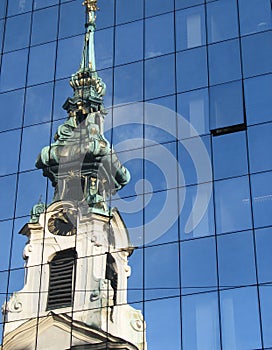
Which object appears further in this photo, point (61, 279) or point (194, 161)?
point (61, 279)

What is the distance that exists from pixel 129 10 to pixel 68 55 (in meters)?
2.59

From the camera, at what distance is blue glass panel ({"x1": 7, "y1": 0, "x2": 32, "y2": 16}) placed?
1561 inches

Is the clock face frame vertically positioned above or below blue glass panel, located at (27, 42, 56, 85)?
below

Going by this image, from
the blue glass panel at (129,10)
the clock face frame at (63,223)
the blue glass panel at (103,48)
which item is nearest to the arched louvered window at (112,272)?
the clock face frame at (63,223)

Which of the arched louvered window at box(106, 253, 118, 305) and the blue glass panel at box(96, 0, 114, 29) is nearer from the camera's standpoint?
the arched louvered window at box(106, 253, 118, 305)

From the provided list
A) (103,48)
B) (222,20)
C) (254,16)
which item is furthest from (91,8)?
(254,16)

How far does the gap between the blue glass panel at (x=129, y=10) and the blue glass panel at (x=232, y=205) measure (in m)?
7.48

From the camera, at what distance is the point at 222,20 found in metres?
35.6

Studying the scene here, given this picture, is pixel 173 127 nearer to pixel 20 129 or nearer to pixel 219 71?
pixel 219 71

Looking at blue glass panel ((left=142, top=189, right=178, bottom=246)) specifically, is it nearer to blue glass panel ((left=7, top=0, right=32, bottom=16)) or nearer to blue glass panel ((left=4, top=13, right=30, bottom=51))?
blue glass panel ((left=4, top=13, right=30, bottom=51))

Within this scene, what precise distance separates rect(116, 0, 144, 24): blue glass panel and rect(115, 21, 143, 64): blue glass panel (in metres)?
0.27

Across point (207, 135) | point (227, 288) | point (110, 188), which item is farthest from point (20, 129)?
point (227, 288)

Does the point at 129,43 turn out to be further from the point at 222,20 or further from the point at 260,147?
the point at 260,147

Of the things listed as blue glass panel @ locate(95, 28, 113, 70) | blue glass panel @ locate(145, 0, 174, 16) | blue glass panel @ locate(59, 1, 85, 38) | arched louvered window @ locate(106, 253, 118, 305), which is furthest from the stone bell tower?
blue glass panel @ locate(145, 0, 174, 16)
